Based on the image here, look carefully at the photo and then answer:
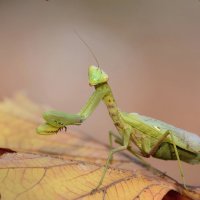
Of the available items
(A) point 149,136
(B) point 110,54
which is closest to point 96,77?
(A) point 149,136

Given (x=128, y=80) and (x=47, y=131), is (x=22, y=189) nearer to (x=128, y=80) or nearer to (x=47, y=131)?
(x=47, y=131)

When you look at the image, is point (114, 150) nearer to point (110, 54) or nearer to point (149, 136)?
point (149, 136)

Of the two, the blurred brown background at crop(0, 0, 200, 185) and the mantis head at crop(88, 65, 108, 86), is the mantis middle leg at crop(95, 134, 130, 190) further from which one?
the blurred brown background at crop(0, 0, 200, 185)

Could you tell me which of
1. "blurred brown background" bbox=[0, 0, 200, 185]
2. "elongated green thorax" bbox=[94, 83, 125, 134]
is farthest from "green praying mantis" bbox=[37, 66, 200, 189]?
"blurred brown background" bbox=[0, 0, 200, 185]

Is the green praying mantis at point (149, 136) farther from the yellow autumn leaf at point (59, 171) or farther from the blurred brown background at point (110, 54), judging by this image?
the blurred brown background at point (110, 54)

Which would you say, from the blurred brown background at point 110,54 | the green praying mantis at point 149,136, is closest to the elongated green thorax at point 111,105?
the green praying mantis at point 149,136
